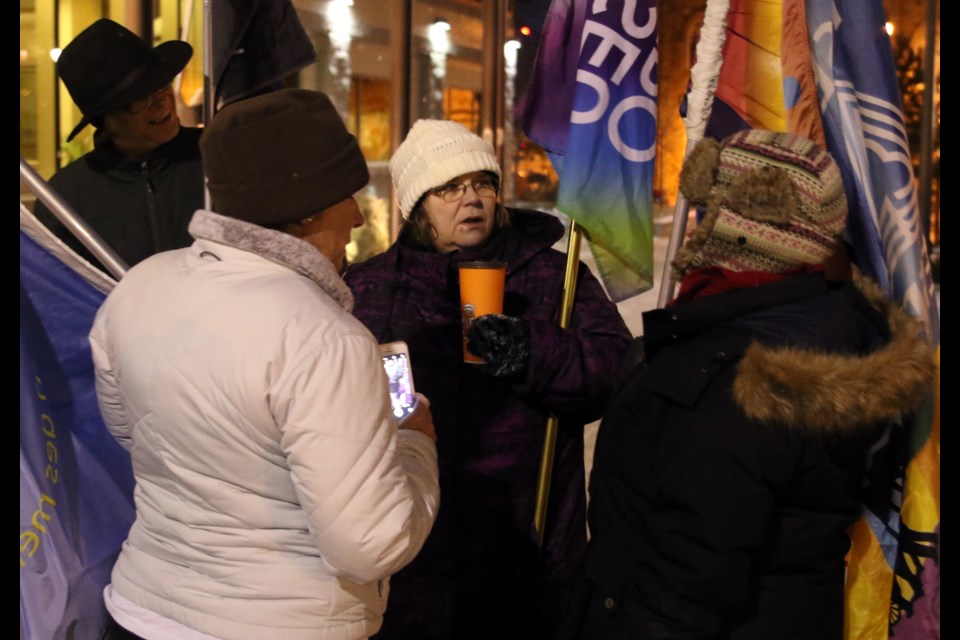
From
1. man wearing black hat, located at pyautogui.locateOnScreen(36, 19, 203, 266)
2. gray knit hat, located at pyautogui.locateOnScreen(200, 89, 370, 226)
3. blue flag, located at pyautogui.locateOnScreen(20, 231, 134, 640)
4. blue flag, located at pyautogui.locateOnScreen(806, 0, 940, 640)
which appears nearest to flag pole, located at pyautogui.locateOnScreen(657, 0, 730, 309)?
blue flag, located at pyautogui.locateOnScreen(806, 0, 940, 640)

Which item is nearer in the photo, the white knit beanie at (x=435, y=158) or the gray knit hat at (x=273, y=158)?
the gray knit hat at (x=273, y=158)

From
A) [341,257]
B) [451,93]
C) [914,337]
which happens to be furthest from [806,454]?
[451,93]

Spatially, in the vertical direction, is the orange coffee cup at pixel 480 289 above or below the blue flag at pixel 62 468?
above

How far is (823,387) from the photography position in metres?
1.80

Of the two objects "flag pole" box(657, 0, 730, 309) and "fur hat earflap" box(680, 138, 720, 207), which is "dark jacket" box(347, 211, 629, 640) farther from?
"fur hat earflap" box(680, 138, 720, 207)

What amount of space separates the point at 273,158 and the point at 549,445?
1363mm

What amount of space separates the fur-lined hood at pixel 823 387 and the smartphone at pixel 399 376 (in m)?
0.72

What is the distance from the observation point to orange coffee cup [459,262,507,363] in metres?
2.69

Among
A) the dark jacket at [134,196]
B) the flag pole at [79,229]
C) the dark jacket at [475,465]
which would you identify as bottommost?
the dark jacket at [475,465]

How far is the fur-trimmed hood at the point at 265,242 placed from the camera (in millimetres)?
1857

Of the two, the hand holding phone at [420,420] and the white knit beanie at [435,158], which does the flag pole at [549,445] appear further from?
the hand holding phone at [420,420]

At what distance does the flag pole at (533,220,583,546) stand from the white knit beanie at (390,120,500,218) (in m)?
0.39

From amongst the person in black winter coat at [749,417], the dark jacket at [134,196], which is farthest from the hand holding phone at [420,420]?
the dark jacket at [134,196]
